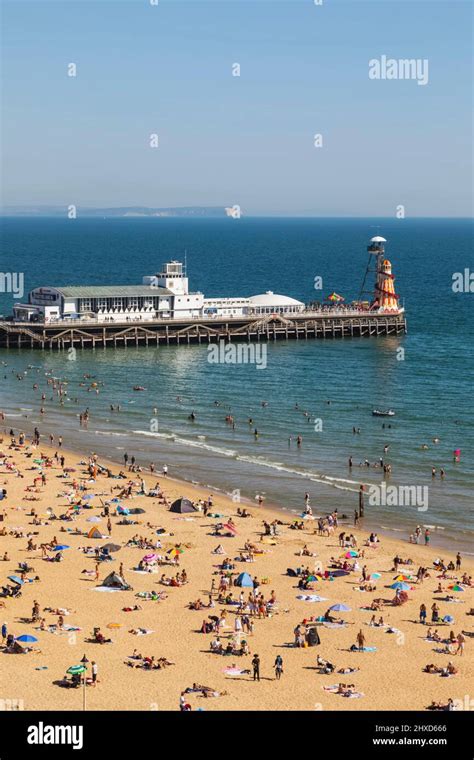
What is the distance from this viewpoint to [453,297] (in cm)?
16825

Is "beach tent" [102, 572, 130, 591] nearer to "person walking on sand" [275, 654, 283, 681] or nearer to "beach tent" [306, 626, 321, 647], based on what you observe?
"beach tent" [306, 626, 321, 647]

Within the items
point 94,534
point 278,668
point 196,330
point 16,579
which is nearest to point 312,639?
point 278,668

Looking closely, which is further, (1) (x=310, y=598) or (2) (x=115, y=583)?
(2) (x=115, y=583)

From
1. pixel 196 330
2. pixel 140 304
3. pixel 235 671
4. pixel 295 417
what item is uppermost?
Result: pixel 140 304

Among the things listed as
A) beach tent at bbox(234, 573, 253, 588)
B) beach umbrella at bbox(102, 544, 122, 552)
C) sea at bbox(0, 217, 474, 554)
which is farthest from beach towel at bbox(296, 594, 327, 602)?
sea at bbox(0, 217, 474, 554)

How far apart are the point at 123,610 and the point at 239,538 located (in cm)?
1164

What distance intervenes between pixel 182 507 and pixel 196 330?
61.6 meters

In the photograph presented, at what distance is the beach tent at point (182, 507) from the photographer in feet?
197

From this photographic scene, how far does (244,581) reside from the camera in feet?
160

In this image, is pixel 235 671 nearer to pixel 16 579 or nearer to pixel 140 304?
pixel 16 579

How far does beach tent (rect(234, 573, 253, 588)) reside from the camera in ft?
160
